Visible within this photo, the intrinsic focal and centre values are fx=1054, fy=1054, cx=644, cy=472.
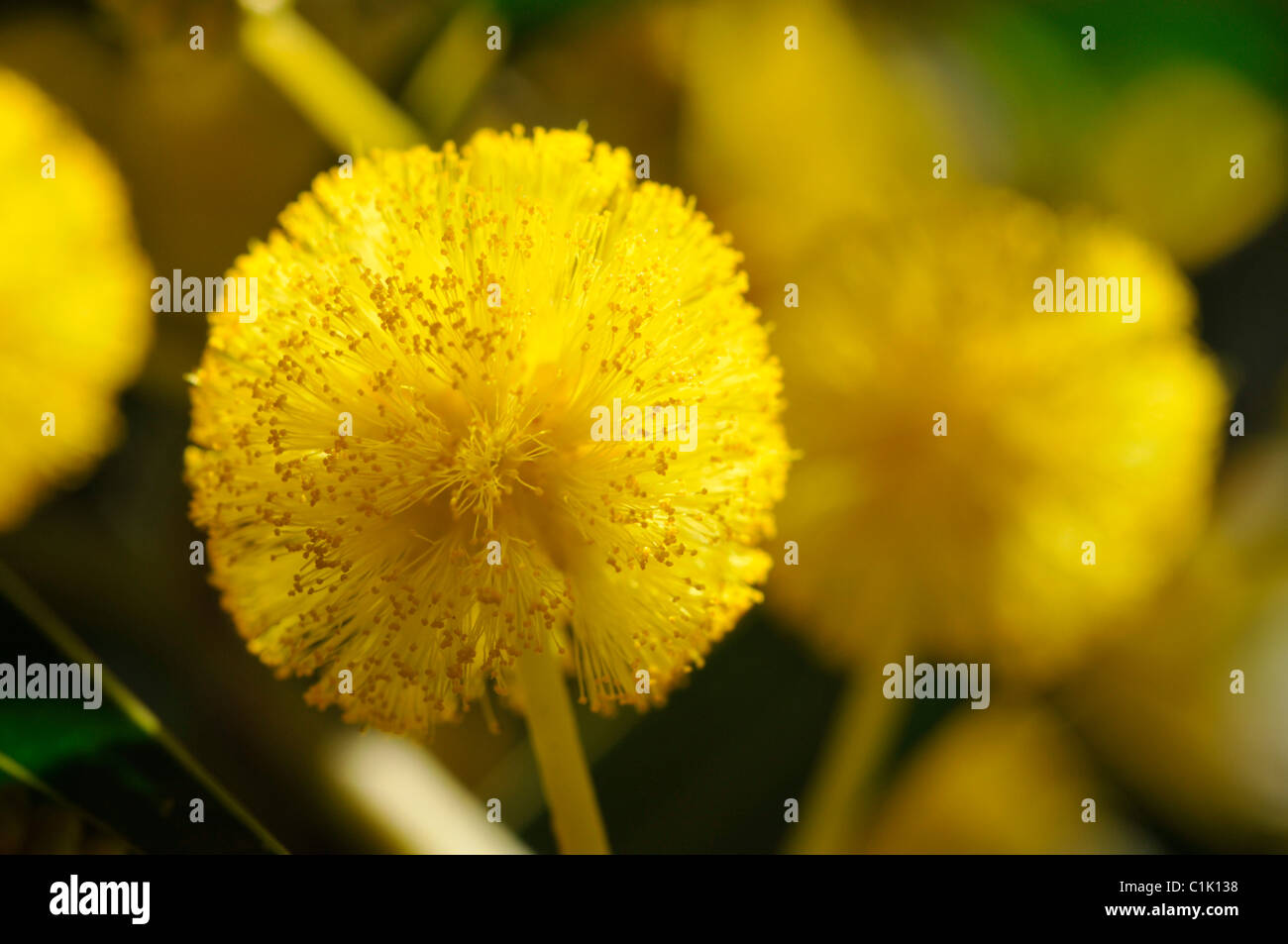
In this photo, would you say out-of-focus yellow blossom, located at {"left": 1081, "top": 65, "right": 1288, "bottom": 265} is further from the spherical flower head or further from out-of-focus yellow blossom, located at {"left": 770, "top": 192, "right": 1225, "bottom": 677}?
the spherical flower head

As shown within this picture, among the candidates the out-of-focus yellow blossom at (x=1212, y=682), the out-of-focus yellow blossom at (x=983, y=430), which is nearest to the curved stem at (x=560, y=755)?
the out-of-focus yellow blossom at (x=983, y=430)

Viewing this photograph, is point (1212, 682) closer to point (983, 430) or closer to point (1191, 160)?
point (983, 430)

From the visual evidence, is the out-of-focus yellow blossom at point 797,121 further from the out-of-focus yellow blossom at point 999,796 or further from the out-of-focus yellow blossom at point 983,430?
the out-of-focus yellow blossom at point 999,796

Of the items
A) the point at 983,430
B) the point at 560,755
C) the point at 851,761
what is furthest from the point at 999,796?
the point at 560,755

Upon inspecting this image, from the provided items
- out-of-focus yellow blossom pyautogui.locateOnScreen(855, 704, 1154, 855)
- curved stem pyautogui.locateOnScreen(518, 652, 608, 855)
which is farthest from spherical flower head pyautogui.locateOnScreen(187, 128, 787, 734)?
out-of-focus yellow blossom pyautogui.locateOnScreen(855, 704, 1154, 855)
